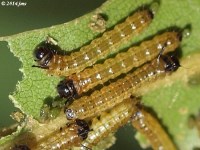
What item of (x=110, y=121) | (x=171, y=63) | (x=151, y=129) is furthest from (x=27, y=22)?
(x=151, y=129)

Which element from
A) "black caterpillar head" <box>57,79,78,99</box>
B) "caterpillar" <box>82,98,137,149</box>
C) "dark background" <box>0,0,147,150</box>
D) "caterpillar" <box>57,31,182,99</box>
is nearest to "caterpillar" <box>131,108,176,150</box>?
"caterpillar" <box>82,98,137,149</box>

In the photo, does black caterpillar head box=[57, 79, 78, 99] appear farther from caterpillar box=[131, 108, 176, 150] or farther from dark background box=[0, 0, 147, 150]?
caterpillar box=[131, 108, 176, 150]

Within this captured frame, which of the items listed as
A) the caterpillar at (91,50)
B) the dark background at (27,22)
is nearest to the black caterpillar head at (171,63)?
the caterpillar at (91,50)

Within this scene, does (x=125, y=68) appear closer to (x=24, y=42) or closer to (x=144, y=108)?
(x=144, y=108)

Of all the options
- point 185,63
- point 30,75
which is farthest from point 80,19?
point 185,63

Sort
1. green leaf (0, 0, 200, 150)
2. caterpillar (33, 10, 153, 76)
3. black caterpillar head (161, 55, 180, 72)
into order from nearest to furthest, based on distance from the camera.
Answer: caterpillar (33, 10, 153, 76), green leaf (0, 0, 200, 150), black caterpillar head (161, 55, 180, 72)
